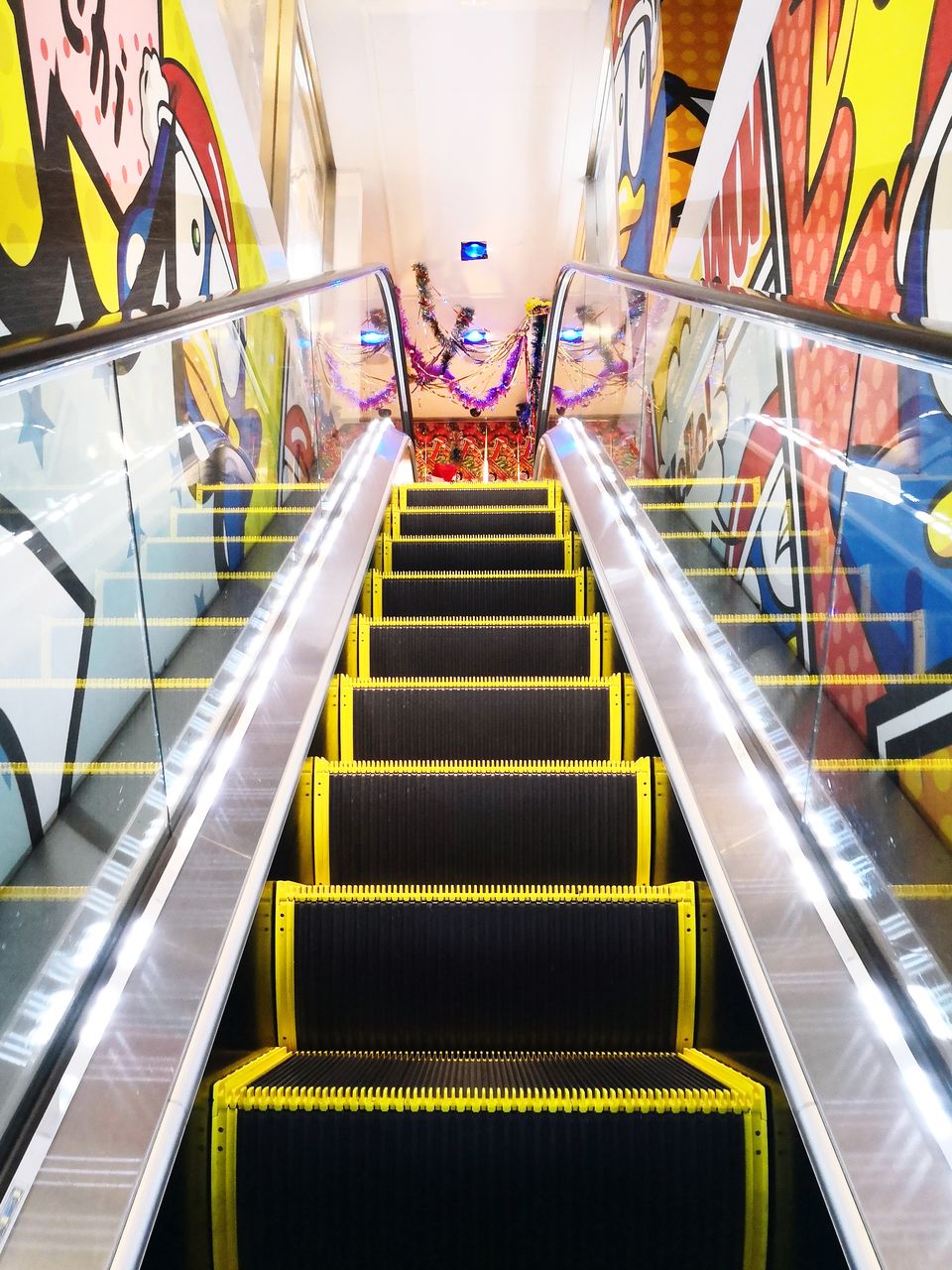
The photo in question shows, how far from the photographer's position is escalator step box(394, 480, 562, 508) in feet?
16.5

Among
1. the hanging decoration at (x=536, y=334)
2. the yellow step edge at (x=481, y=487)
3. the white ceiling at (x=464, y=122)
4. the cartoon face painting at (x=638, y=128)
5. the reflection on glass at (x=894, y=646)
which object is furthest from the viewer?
the hanging decoration at (x=536, y=334)

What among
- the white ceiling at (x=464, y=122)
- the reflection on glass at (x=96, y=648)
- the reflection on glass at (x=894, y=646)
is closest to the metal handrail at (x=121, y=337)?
the reflection on glass at (x=96, y=648)

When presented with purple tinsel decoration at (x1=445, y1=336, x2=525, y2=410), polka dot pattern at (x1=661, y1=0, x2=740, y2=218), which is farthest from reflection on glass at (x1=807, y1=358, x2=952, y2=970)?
purple tinsel decoration at (x1=445, y1=336, x2=525, y2=410)

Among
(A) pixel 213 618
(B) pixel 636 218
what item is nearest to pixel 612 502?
(A) pixel 213 618

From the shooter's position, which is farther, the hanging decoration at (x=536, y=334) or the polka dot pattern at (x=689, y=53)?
the hanging decoration at (x=536, y=334)

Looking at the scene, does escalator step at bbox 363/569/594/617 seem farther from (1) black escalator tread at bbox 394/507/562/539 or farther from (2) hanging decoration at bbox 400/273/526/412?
(2) hanging decoration at bbox 400/273/526/412

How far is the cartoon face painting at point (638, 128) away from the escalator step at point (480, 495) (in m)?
1.74

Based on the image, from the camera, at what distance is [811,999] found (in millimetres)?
1419

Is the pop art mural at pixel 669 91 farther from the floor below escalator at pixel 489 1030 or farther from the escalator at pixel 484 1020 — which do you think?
the floor below escalator at pixel 489 1030

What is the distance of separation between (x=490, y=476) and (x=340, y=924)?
52.2ft

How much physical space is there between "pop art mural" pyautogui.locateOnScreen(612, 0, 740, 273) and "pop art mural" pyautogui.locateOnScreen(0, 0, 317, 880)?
8.36 feet

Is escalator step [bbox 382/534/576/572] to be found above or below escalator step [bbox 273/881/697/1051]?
A: above

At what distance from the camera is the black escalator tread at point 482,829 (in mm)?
2164

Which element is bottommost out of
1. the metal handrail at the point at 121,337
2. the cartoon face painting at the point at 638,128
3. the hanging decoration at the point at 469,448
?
the hanging decoration at the point at 469,448
